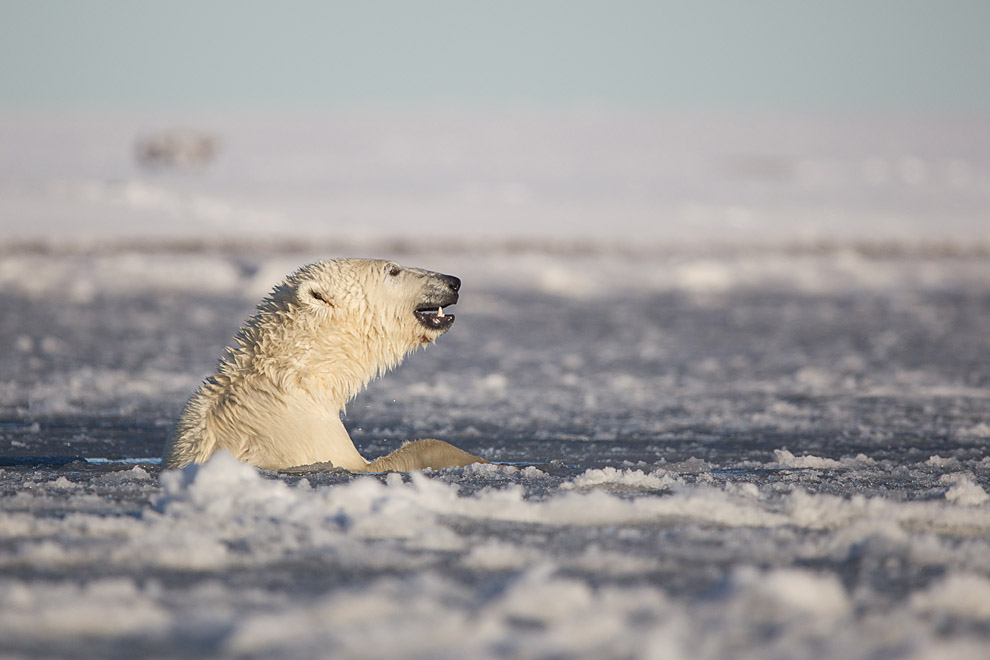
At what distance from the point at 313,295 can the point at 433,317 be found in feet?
2.28

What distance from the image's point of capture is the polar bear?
516 centimetres

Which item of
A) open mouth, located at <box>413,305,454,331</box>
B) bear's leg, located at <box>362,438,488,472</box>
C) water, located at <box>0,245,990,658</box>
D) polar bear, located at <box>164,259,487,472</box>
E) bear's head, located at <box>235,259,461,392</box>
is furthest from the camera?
open mouth, located at <box>413,305,454,331</box>

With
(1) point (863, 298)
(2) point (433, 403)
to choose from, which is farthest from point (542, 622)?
(1) point (863, 298)

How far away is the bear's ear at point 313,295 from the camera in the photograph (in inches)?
213

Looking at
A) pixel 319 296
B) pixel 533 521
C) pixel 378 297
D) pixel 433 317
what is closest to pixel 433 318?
pixel 433 317

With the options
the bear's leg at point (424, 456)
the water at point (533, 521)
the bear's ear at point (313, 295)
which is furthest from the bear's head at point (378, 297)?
the water at point (533, 521)

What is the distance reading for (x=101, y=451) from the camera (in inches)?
246

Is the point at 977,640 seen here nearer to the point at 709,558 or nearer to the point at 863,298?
the point at 709,558

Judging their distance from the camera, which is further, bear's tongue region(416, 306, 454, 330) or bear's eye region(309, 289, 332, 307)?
bear's tongue region(416, 306, 454, 330)

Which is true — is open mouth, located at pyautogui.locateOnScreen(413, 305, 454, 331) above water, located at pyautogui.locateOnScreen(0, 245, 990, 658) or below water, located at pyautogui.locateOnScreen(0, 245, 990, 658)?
above

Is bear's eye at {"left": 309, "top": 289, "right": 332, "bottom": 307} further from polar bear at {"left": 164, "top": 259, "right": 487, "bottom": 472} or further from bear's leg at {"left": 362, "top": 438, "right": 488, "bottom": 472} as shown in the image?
bear's leg at {"left": 362, "top": 438, "right": 488, "bottom": 472}

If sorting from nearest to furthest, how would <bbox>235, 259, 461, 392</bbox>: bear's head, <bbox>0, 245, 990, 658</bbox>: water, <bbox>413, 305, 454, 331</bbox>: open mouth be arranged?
<bbox>0, 245, 990, 658</bbox>: water, <bbox>235, 259, 461, 392</bbox>: bear's head, <bbox>413, 305, 454, 331</bbox>: open mouth

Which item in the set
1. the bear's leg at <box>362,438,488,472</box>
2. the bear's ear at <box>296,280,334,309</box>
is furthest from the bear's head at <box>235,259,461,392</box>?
the bear's leg at <box>362,438,488,472</box>

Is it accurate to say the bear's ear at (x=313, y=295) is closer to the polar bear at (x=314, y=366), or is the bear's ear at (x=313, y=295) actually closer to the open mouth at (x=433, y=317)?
the polar bear at (x=314, y=366)
